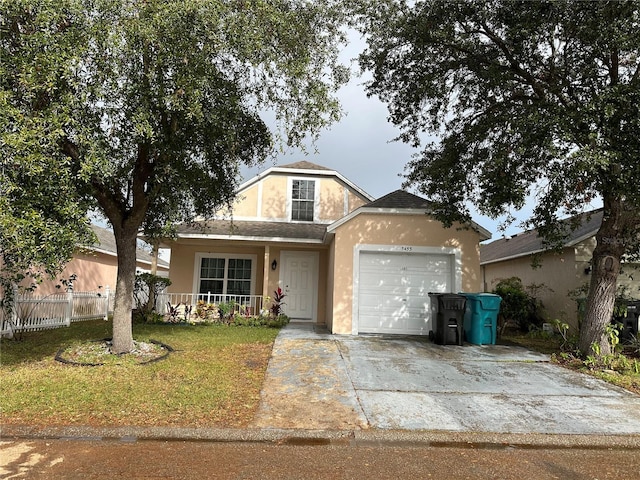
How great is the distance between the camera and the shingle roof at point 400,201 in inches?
434

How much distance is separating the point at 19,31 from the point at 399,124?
832 cm

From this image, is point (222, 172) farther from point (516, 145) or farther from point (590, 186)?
point (590, 186)

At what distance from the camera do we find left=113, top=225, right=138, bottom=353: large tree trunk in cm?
716

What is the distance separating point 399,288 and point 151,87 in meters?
7.69

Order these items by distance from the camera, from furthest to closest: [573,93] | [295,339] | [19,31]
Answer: [295,339] < [573,93] < [19,31]

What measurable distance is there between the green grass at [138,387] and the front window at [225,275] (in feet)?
16.3

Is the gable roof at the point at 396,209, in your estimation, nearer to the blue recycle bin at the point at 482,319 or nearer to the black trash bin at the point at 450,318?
the blue recycle bin at the point at 482,319

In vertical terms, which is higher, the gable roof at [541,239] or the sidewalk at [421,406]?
the gable roof at [541,239]

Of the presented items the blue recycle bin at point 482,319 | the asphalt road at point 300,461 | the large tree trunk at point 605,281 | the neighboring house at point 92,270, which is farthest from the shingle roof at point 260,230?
the asphalt road at point 300,461

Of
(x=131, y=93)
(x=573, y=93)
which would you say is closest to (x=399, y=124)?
(x=573, y=93)

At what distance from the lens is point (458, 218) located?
384 inches

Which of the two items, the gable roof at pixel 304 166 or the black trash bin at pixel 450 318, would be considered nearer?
the black trash bin at pixel 450 318

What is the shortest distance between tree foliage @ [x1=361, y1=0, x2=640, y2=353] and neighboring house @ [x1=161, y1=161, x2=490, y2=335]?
1.48 m

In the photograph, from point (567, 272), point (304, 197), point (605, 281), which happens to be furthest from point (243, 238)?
point (567, 272)
